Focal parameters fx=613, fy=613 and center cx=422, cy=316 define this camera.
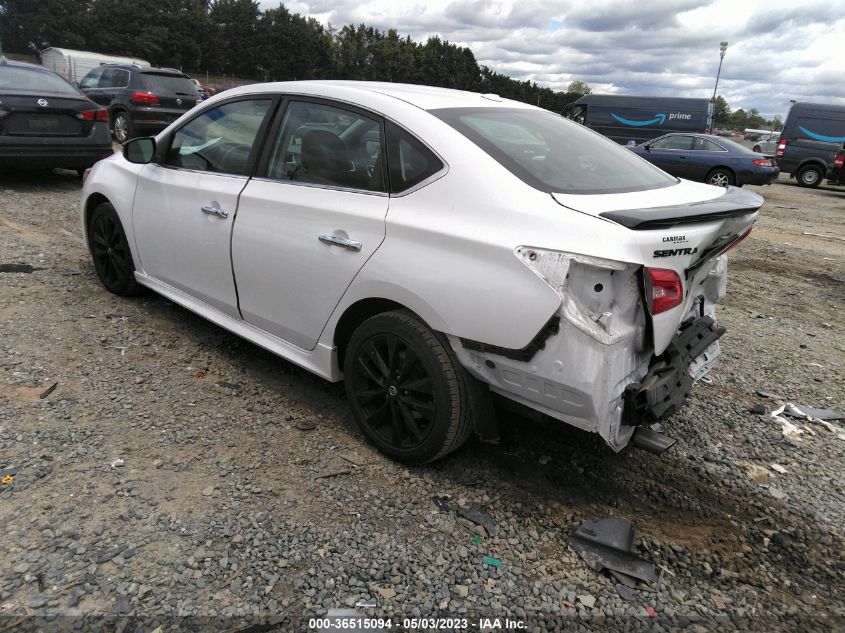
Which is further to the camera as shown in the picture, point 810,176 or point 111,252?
point 810,176

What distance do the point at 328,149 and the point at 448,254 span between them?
1059 mm

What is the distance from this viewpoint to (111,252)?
4.76 m

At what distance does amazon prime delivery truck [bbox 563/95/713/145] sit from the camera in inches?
829

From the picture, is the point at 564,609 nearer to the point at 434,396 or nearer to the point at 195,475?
the point at 434,396

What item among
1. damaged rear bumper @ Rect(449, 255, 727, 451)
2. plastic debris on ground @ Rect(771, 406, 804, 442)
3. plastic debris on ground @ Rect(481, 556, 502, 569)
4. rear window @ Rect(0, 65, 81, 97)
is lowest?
plastic debris on ground @ Rect(481, 556, 502, 569)

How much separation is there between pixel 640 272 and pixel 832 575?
1.48 metres

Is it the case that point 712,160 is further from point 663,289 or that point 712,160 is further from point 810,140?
point 663,289

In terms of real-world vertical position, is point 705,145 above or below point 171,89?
below

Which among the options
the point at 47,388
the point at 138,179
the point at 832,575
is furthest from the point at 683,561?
the point at 138,179

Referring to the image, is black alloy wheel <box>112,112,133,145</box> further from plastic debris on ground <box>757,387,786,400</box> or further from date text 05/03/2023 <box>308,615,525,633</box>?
date text 05/03/2023 <box>308,615,525,633</box>

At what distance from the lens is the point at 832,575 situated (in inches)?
97.9

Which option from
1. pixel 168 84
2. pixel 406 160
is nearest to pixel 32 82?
pixel 168 84

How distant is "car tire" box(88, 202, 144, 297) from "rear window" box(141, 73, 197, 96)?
32.4 feet

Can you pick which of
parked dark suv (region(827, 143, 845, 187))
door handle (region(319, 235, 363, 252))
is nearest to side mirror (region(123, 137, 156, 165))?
door handle (region(319, 235, 363, 252))
